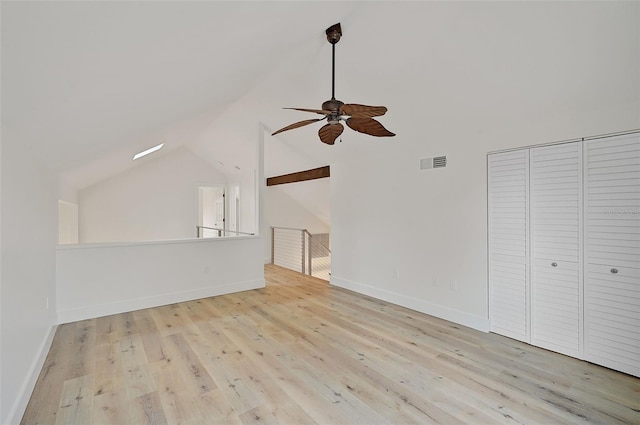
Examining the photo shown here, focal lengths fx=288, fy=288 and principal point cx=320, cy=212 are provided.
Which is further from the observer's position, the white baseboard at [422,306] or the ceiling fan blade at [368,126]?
the white baseboard at [422,306]

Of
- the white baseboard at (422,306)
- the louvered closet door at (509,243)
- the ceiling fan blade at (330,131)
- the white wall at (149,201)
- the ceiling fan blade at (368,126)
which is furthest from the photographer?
the white wall at (149,201)

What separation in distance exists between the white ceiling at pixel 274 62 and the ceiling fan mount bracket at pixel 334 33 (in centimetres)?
8

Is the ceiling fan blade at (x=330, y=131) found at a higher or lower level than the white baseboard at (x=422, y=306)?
higher

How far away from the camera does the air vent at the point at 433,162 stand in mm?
3627

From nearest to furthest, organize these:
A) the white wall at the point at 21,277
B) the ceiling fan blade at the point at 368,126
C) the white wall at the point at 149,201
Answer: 1. the white wall at the point at 21,277
2. the ceiling fan blade at the point at 368,126
3. the white wall at the point at 149,201

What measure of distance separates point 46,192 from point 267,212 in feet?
15.8

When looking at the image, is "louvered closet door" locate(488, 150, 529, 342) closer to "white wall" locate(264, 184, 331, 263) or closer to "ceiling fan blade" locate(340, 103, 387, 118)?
"ceiling fan blade" locate(340, 103, 387, 118)

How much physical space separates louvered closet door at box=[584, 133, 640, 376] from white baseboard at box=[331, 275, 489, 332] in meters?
0.95

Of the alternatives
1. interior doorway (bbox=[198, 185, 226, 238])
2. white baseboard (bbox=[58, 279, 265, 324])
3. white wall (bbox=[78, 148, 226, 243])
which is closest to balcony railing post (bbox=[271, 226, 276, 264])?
interior doorway (bbox=[198, 185, 226, 238])

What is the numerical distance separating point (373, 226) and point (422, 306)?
1.37 metres

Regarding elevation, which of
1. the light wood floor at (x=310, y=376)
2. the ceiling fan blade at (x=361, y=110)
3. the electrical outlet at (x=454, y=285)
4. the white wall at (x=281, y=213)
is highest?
the ceiling fan blade at (x=361, y=110)

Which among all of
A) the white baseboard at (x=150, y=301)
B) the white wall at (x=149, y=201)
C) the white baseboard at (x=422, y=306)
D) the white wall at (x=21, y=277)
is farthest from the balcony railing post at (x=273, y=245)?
the white wall at (x=21, y=277)

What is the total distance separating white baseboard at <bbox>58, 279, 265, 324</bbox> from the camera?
Answer: 3.51 metres

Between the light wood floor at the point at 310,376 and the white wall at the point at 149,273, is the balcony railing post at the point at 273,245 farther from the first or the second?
the light wood floor at the point at 310,376
